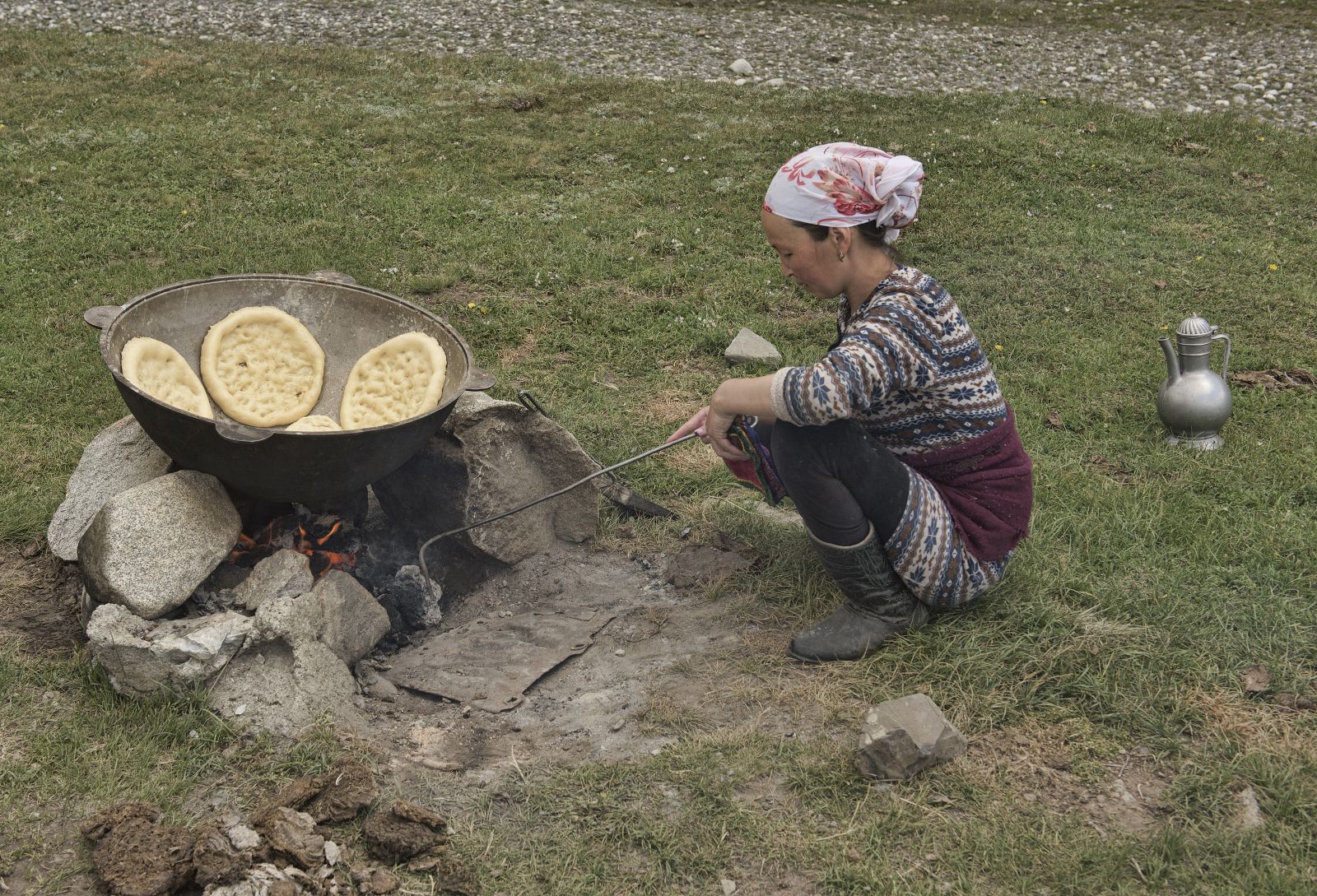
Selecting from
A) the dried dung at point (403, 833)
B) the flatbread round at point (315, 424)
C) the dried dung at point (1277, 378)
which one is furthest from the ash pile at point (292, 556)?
the dried dung at point (1277, 378)

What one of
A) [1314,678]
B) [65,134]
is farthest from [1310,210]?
[65,134]

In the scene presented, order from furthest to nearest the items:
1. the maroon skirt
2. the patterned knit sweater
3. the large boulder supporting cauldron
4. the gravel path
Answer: the gravel path → the large boulder supporting cauldron → the maroon skirt → the patterned knit sweater

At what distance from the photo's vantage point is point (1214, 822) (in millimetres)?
2939

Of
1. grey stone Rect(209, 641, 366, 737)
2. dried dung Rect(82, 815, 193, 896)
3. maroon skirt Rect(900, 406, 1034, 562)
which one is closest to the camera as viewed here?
dried dung Rect(82, 815, 193, 896)

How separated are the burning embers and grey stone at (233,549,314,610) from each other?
0.22 meters

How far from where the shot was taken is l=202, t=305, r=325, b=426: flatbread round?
4273 mm

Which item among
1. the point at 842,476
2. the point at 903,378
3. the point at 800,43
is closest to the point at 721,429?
the point at 842,476

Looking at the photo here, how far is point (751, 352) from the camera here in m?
6.21

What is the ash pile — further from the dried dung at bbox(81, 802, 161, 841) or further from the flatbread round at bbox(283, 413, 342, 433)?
the dried dung at bbox(81, 802, 161, 841)

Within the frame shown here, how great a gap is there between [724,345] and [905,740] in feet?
11.8

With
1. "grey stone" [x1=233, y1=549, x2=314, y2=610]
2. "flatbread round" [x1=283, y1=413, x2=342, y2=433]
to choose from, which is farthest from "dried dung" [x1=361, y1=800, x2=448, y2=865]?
"flatbread round" [x1=283, y1=413, x2=342, y2=433]

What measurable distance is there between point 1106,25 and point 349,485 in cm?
1262

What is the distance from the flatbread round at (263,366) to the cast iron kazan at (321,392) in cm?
8

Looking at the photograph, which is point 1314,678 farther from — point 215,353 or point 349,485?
point 215,353
